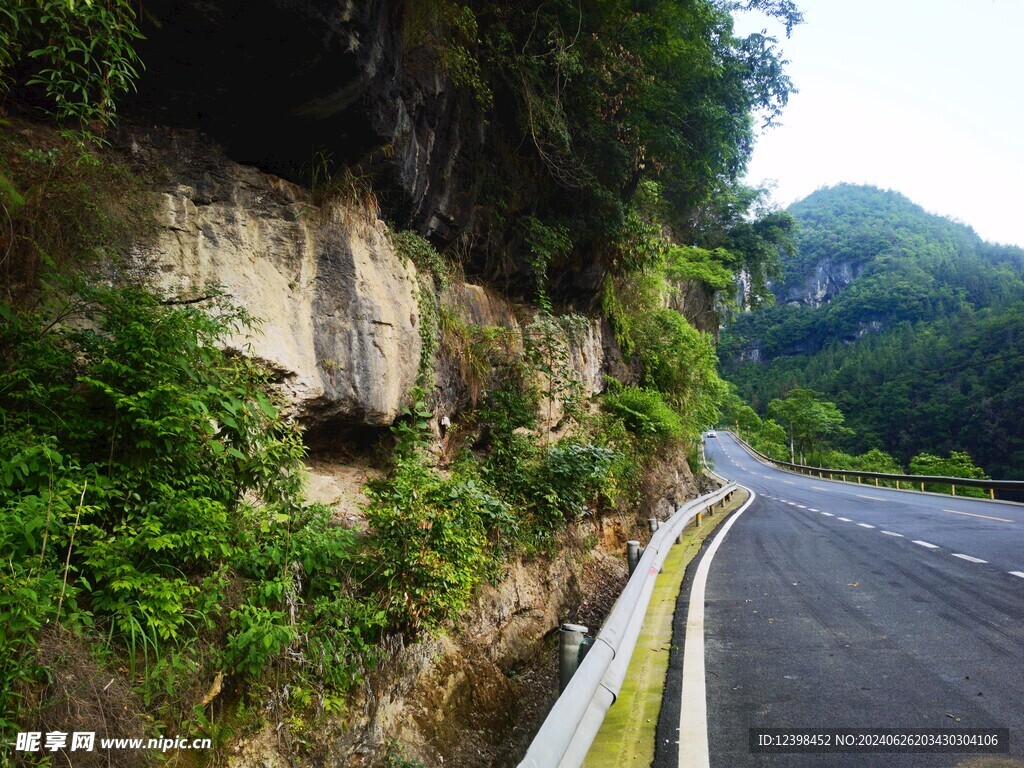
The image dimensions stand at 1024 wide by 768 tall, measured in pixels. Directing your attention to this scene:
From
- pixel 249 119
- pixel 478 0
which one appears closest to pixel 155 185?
pixel 249 119

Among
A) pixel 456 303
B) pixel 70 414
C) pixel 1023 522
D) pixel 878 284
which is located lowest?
pixel 1023 522

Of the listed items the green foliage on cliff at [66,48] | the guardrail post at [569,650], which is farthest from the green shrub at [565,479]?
the green foliage on cliff at [66,48]

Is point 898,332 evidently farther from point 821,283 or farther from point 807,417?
point 821,283

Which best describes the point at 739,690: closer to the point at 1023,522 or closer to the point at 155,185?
the point at 155,185

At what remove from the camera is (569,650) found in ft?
11.3

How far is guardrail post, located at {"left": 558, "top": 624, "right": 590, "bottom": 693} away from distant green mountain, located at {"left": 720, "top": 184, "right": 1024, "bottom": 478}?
29.0 metres

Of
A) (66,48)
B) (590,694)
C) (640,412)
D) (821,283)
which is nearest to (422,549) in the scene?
(590,694)

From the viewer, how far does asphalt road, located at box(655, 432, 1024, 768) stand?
3275 millimetres

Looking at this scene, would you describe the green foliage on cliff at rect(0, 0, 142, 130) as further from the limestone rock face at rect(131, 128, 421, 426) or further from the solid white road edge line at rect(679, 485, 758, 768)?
the solid white road edge line at rect(679, 485, 758, 768)

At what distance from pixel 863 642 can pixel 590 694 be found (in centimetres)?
322

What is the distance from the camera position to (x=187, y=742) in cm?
294

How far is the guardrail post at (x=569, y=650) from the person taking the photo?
3.42 metres

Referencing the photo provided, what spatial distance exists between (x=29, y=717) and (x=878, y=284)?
478 ft

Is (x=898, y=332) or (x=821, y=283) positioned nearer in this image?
(x=898, y=332)
